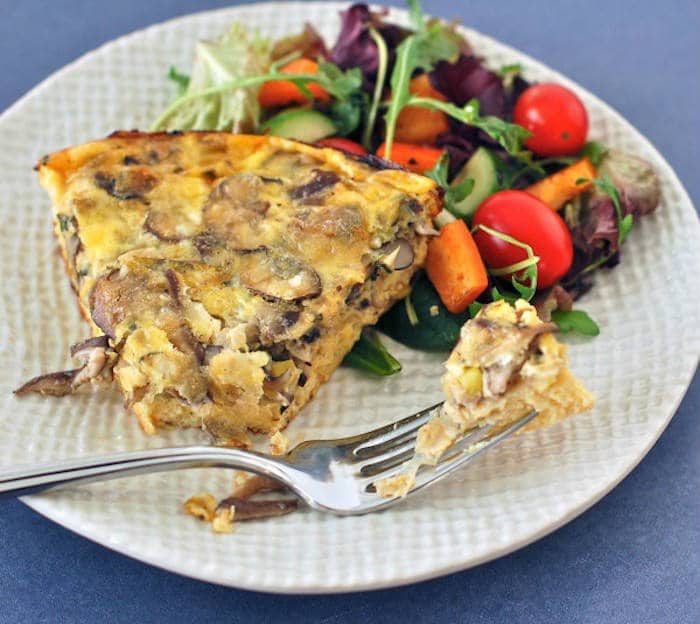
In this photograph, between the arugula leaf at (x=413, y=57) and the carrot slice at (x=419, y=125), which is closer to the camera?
the arugula leaf at (x=413, y=57)

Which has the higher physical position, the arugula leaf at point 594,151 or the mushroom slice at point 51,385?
the arugula leaf at point 594,151

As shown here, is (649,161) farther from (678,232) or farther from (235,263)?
(235,263)

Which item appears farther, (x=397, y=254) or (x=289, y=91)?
(x=289, y=91)

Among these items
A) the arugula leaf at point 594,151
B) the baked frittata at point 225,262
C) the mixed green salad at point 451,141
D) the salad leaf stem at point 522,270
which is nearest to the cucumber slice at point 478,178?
the mixed green salad at point 451,141

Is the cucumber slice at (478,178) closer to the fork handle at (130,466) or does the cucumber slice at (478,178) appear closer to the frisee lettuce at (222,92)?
the frisee lettuce at (222,92)

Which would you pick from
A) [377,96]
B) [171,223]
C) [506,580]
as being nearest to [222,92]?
[377,96]

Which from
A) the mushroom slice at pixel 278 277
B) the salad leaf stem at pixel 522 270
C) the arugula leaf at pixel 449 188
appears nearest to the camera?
the mushroom slice at pixel 278 277

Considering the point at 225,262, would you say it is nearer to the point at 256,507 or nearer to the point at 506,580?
the point at 256,507
